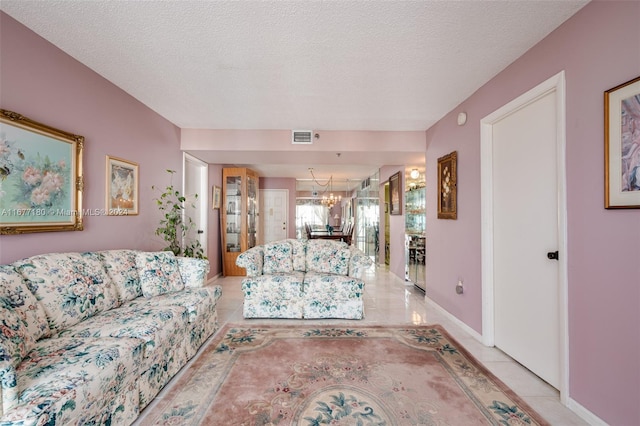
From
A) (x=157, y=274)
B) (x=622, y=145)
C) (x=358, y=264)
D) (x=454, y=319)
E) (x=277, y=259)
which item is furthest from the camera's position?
(x=277, y=259)

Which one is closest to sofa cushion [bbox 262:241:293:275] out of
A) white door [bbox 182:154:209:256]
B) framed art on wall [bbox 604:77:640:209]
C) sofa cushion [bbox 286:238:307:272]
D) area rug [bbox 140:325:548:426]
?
sofa cushion [bbox 286:238:307:272]

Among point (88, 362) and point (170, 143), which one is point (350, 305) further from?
point (170, 143)

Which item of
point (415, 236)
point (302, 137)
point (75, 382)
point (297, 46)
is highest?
point (297, 46)

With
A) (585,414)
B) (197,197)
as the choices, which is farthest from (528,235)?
(197,197)

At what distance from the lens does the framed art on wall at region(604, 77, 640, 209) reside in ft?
4.39

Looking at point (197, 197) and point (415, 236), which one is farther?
point (415, 236)

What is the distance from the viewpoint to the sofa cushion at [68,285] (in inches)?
65.0

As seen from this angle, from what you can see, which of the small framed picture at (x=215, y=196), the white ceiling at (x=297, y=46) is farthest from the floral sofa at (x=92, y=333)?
the small framed picture at (x=215, y=196)

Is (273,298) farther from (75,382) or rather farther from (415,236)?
(415,236)

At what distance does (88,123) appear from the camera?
7.60ft

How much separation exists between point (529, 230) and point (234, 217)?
15.7 ft

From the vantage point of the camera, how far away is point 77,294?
1.81m

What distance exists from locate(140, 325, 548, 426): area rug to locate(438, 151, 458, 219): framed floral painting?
1391mm

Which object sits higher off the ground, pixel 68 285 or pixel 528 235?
pixel 528 235
